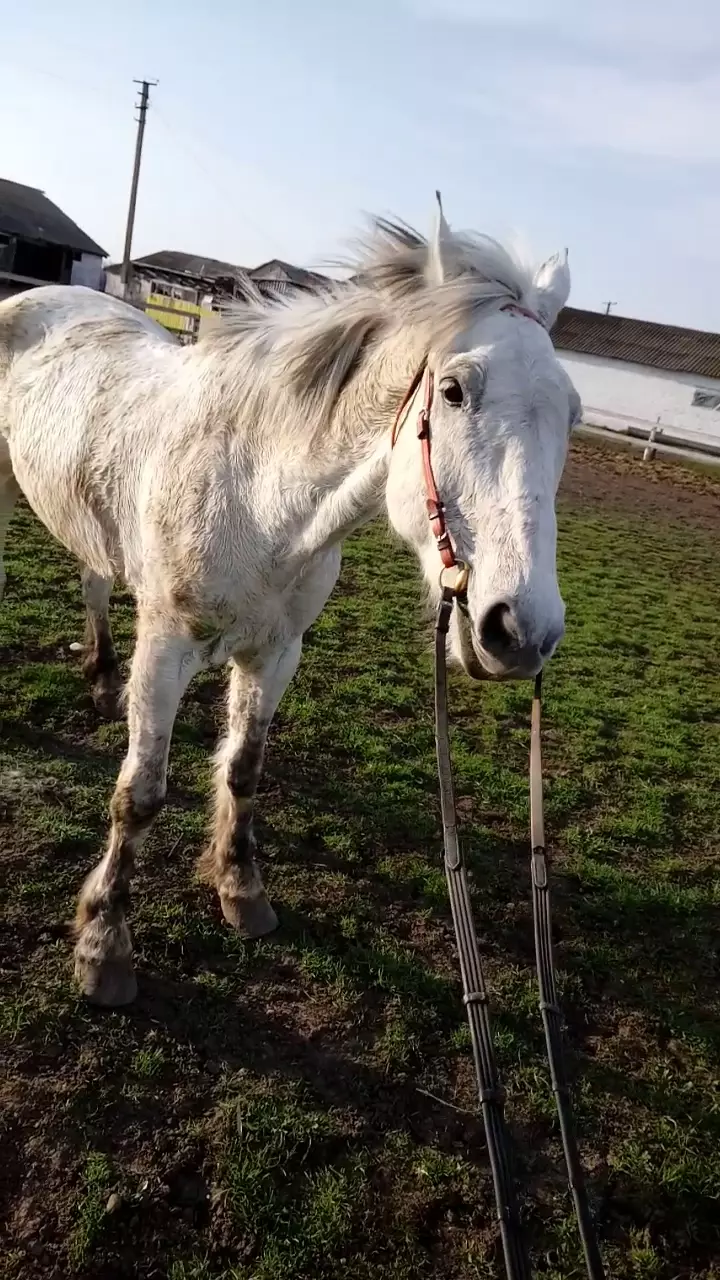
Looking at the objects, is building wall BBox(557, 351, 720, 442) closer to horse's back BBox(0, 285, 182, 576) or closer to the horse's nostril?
horse's back BBox(0, 285, 182, 576)

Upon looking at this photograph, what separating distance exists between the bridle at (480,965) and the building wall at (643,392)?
36935 millimetres

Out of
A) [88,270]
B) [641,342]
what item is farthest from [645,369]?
[88,270]

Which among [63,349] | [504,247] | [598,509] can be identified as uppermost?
[504,247]

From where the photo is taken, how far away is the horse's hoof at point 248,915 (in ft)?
10.9

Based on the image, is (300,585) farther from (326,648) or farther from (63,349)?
(326,648)

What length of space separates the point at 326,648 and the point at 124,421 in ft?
10.9

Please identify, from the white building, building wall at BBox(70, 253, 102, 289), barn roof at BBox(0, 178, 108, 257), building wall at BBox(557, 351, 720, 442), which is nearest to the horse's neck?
barn roof at BBox(0, 178, 108, 257)

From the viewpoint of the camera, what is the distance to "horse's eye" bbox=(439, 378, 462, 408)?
1972mm

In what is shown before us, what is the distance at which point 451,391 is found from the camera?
1985 millimetres

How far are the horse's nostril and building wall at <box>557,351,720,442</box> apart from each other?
37151 mm

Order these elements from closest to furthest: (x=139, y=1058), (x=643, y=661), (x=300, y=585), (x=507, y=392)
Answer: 1. (x=507, y=392)
2. (x=139, y=1058)
3. (x=300, y=585)
4. (x=643, y=661)

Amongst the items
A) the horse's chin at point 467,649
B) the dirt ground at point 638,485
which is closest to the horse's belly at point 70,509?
the horse's chin at point 467,649

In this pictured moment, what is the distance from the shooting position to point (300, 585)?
293 centimetres

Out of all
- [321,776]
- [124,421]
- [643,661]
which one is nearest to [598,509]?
[643,661]
